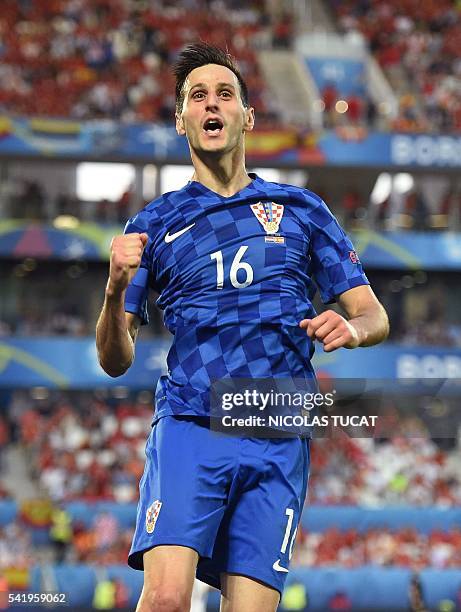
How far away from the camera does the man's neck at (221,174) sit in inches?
174

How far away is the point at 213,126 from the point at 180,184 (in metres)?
21.2

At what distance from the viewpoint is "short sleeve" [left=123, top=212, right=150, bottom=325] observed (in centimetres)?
438

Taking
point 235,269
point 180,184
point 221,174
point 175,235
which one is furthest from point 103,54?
point 235,269

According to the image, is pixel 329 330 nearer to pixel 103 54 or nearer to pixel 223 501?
pixel 223 501

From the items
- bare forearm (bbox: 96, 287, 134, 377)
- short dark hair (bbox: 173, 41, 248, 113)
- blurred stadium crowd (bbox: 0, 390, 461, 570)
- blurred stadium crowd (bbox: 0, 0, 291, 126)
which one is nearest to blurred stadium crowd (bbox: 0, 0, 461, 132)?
blurred stadium crowd (bbox: 0, 0, 291, 126)

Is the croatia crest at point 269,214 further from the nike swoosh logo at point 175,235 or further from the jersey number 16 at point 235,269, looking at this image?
the nike swoosh logo at point 175,235

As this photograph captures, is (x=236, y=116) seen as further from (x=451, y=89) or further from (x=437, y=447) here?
(x=451, y=89)

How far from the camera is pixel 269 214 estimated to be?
4312mm

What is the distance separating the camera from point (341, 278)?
172 inches

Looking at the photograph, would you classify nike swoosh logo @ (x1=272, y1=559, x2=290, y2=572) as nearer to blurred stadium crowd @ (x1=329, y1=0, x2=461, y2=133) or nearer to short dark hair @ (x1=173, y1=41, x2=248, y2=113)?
short dark hair @ (x1=173, y1=41, x2=248, y2=113)

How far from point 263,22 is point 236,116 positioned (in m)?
24.3

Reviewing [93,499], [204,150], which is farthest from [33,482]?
[204,150]

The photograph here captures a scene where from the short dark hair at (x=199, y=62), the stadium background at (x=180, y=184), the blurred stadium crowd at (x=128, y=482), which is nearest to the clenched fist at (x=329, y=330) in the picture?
the short dark hair at (x=199, y=62)

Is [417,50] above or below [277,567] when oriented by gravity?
above
